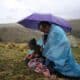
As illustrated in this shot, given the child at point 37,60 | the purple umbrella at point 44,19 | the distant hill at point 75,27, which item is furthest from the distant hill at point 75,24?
the child at point 37,60

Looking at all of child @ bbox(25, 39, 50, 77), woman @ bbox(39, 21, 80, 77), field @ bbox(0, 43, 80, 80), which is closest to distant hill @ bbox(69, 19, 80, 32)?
field @ bbox(0, 43, 80, 80)

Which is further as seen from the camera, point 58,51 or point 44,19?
point 44,19

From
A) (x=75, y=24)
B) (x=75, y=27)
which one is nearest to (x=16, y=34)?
(x=75, y=27)

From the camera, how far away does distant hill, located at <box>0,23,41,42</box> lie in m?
16.6

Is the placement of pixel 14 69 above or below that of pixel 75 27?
below

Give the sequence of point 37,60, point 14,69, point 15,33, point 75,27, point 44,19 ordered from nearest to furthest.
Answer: point 37,60, point 14,69, point 44,19, point 15,33, point 75,27

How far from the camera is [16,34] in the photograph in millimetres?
17094

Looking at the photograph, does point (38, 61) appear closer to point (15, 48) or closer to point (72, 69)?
point (72, 69)

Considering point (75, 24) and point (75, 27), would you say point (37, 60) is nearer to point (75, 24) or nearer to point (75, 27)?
point (75, 27)

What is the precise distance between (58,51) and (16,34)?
9446mm

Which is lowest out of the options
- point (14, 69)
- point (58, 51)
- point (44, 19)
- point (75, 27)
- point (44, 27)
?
point (14, 69)

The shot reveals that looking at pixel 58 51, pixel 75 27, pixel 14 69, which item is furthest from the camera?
pixel 75 27

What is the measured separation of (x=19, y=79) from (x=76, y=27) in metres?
14.5

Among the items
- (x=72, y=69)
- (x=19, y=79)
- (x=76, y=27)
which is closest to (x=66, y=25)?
(x=72, y=69)
